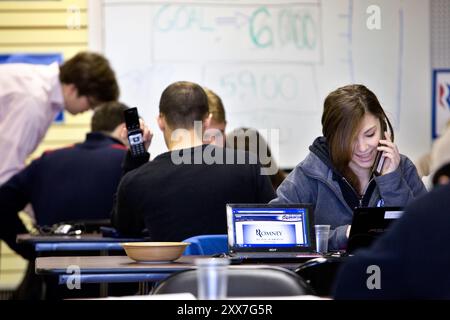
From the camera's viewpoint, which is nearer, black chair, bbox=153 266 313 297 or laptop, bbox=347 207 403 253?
black chair, bbox=153 266 313 297

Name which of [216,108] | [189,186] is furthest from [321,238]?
[216,108]

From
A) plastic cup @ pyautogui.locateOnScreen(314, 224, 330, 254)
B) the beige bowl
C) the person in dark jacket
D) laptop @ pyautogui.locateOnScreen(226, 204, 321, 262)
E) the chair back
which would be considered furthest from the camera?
the chair back

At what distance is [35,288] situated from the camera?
5844 millimetres

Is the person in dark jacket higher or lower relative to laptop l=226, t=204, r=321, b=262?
higher

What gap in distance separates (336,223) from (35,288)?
2.61 m

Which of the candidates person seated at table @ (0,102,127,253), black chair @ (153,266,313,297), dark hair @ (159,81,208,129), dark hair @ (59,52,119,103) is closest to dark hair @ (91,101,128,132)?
person seated at table @ (0,102,127,253)

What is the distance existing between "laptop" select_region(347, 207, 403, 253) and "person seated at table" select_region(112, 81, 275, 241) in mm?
929

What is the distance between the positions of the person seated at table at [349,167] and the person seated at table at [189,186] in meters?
0.37

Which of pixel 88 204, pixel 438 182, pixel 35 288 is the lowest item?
pixel 35 288

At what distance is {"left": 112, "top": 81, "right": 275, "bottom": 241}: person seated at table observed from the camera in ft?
13.4

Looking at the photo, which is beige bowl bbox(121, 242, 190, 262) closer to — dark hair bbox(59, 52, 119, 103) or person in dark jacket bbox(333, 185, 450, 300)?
person in dark jacket bbox(333, 185, 450, 300)
